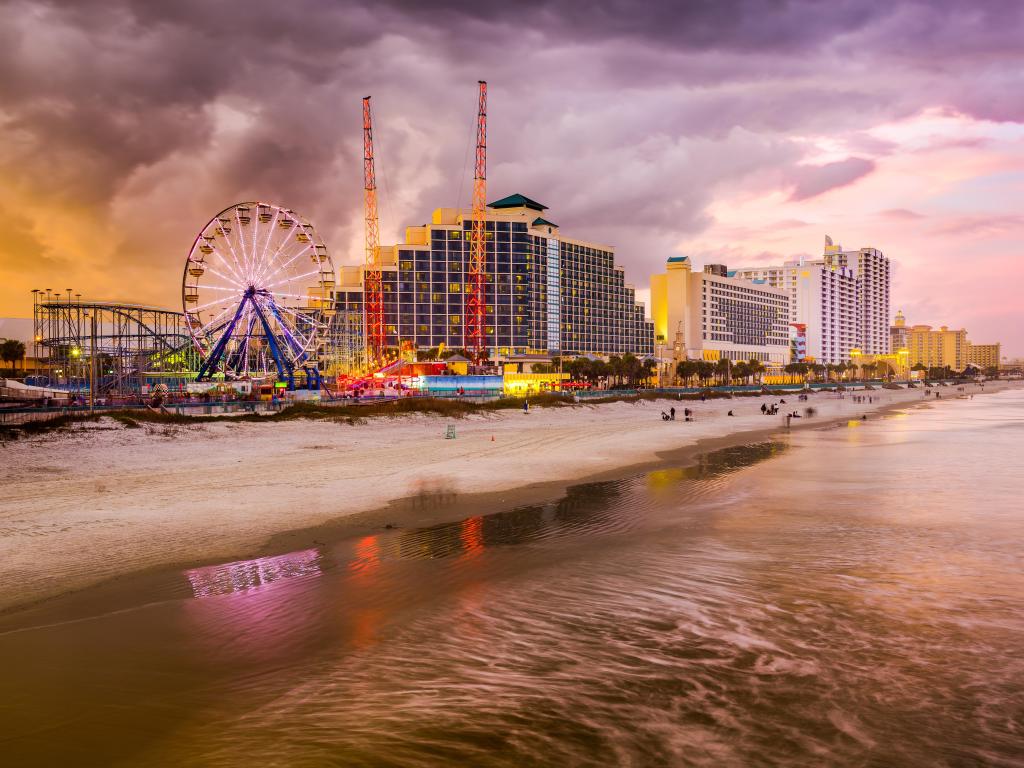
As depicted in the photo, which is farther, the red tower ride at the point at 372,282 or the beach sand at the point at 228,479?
the red tower ride at the point at 372,282

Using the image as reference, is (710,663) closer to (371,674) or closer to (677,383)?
(371,674)

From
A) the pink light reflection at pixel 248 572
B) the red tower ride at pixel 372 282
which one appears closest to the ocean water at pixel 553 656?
the pink light reflection at pixel 248 572

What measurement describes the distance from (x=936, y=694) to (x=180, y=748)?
1069 centimetres

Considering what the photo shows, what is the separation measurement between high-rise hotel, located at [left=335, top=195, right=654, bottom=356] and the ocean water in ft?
485

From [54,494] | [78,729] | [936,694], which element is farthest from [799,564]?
[54,494]

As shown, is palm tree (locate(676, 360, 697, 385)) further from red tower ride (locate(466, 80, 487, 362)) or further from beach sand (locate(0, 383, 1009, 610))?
beach sand (locate(0, 383, 1009, 610))

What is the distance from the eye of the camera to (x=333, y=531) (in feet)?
61.6

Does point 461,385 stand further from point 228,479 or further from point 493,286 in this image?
point 493,286

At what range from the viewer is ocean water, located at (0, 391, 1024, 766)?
326 inches

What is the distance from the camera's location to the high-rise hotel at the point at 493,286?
168750mm

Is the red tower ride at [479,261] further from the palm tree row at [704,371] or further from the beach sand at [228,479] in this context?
the beach sand at [228,479]

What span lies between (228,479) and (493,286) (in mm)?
152592

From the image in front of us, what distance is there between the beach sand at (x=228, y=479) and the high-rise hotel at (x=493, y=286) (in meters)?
118

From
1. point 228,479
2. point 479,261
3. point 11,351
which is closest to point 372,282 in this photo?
point 479,261
